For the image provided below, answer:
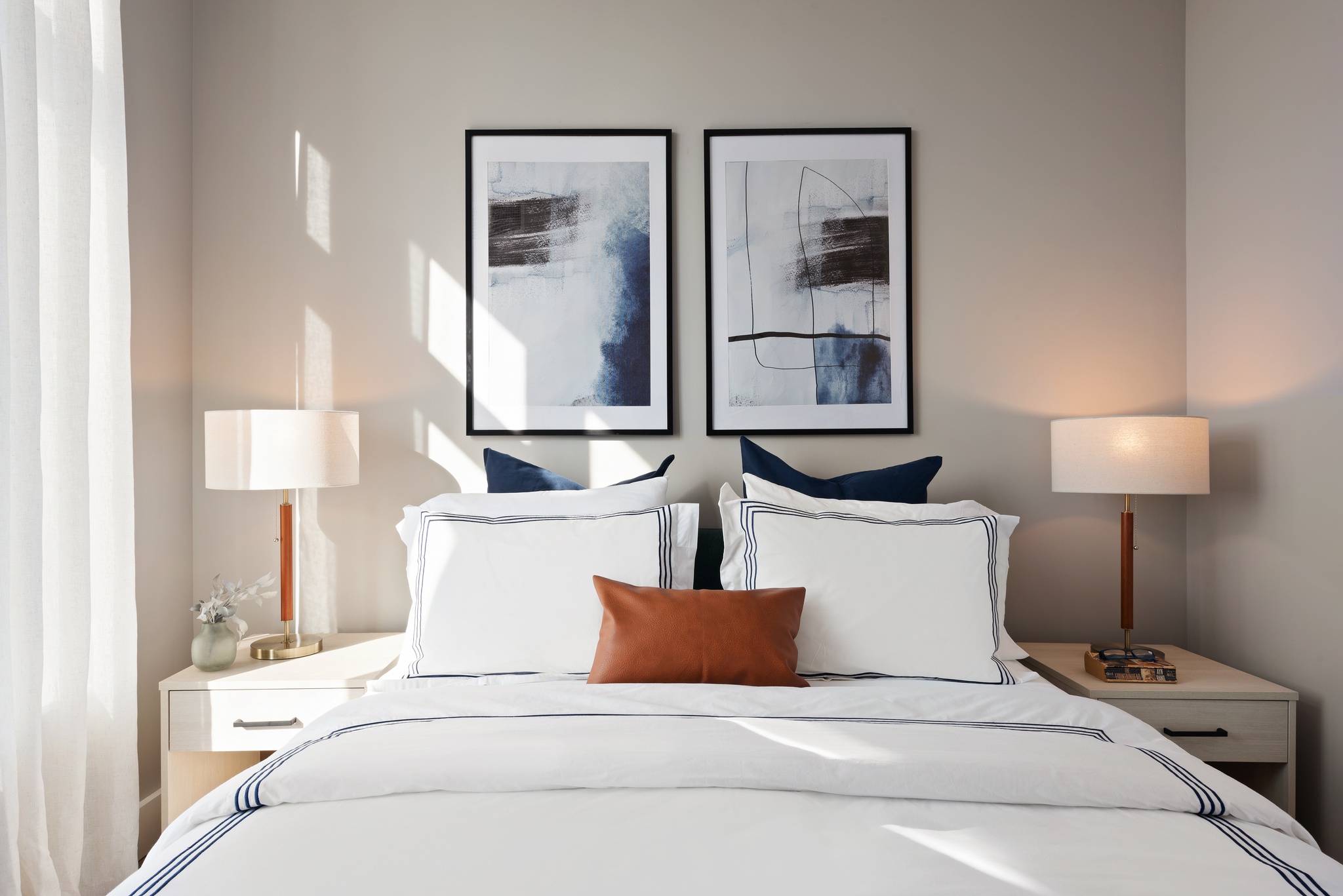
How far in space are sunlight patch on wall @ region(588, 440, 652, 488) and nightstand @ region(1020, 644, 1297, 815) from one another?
4.99ft

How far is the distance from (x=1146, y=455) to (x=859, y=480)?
2.62ft

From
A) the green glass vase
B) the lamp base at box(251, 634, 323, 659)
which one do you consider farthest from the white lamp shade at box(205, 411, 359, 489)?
the lamp base at box(251, 634, 323, 659)

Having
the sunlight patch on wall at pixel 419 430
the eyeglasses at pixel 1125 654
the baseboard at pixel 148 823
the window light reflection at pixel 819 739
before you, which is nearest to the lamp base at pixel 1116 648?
the eyeglasses at pixel 1125 654

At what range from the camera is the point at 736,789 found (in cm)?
120

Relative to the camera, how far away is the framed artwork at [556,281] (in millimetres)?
2521

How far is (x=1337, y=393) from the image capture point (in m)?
1.93

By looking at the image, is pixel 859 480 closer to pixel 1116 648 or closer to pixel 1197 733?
pixel 1116 648

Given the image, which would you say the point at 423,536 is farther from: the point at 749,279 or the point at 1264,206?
the point at 1264,206

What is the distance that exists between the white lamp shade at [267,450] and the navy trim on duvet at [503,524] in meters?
0.37

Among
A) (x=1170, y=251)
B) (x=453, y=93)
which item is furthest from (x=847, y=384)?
(x=453, y=93)

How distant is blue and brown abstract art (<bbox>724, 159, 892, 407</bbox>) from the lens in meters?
2.52

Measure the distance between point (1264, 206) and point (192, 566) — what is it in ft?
11.8

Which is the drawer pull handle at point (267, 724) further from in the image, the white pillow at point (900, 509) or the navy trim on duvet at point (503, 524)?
the white pillow at point (900, 509)

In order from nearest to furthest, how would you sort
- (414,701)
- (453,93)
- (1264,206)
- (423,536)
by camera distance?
1. (414,701)
2. (423,536)
3. (1264,206)
4. (453,93)
